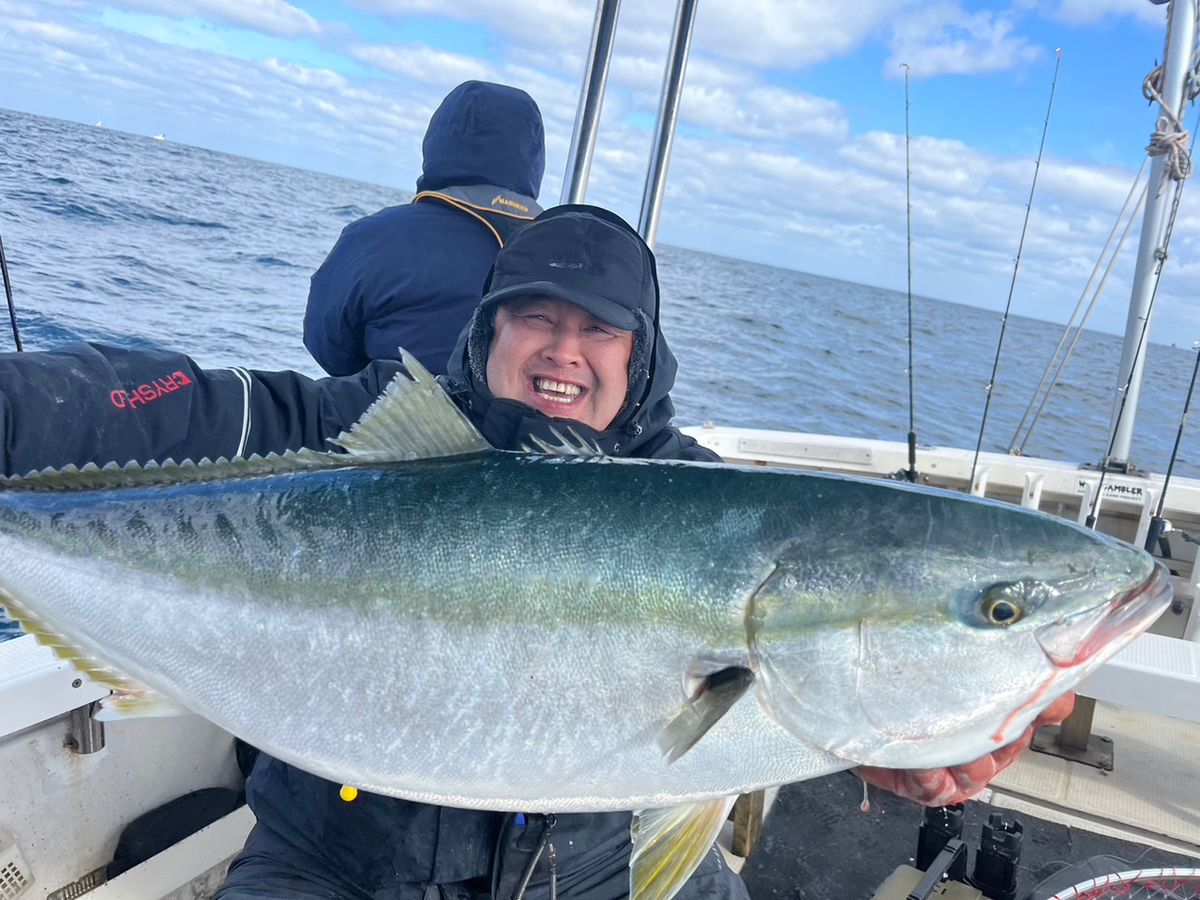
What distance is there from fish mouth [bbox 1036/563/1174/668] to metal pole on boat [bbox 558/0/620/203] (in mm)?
4001

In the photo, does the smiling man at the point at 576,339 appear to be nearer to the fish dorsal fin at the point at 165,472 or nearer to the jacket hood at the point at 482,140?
the fish dorsal fin at the point at 165,472

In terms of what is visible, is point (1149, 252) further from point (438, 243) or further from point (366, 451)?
point (366, 451)

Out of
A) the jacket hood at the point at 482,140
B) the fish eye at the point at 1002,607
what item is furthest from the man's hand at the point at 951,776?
the jacket hood at the point at 482,140

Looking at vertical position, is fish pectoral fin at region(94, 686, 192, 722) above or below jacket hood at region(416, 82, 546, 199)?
below

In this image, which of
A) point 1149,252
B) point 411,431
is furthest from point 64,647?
point 1149,252

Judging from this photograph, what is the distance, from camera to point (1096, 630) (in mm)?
1667

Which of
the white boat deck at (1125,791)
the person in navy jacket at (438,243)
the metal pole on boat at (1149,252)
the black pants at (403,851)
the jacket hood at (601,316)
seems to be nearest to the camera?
the black pants at (403,851)

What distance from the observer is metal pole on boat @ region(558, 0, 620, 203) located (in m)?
5.09

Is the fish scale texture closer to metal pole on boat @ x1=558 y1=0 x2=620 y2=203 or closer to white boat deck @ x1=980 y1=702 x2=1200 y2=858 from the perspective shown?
white boat deck @ x1=980 y1=702 x2=1200 y2=858

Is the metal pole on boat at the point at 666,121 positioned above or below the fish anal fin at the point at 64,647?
above

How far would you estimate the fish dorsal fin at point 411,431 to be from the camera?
196 centimetres

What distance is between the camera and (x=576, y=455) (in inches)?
76.0

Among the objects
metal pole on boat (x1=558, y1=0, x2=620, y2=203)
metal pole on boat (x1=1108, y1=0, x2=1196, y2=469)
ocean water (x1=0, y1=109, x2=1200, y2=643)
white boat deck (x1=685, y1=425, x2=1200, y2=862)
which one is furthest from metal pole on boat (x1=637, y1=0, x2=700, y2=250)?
ocean water (x1=0, y1=109, x2=1200, y2=643)

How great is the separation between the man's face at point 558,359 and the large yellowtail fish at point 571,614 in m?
0.95
